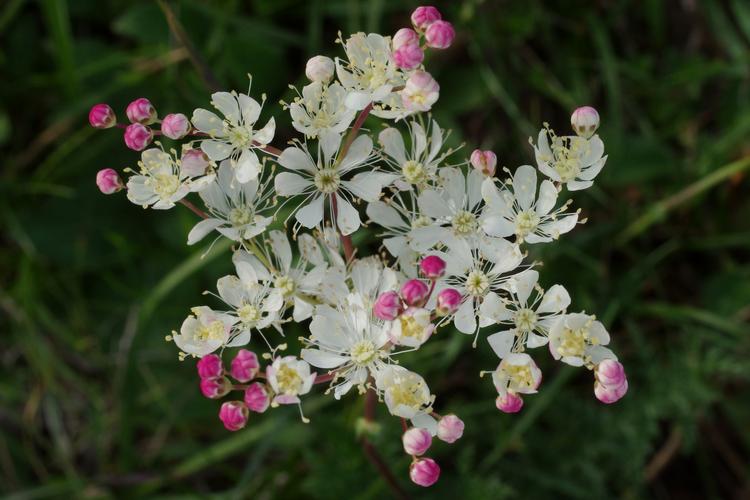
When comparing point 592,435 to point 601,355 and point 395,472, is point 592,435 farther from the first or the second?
point 601,355

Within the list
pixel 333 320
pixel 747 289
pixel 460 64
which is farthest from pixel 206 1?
pixel 747 289

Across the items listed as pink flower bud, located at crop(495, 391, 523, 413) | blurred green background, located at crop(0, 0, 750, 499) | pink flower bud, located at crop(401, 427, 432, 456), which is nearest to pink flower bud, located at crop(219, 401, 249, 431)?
pink flower bud, located at crop(401, 427, 432, 456)

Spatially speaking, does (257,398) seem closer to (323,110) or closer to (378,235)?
(378,235)

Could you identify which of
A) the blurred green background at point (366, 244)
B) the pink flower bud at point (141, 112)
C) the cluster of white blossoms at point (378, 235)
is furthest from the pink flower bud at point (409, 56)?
the blurred green background at point (366, 244)

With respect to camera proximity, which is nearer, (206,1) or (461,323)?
(461,323)

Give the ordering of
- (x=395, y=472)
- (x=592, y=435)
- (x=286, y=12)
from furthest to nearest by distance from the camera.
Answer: (x=286, y=12) → (x=592, y=435) → (x=395, y=472)

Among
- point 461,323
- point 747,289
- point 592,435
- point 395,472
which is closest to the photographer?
point 461,323

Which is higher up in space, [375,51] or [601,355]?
[375,51]

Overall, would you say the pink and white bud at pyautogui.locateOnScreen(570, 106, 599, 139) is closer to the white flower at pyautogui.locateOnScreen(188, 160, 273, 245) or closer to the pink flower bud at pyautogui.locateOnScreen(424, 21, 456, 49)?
the pink flower bud at pyautogui.locateOnScreen(424, 21, 456, 49)
